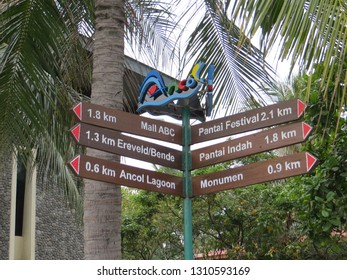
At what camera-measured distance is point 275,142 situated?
205 inches

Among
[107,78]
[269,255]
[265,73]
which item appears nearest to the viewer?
[107,78]

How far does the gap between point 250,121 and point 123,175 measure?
3.76 feet

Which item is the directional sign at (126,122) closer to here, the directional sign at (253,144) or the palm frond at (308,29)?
the directional sign at (253,144)

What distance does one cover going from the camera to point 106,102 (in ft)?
19.2

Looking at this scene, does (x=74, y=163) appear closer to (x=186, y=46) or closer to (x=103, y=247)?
(x=103, y=247)

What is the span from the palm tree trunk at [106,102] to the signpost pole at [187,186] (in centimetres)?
59

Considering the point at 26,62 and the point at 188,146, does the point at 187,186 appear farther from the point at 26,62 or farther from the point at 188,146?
the point at 26,62

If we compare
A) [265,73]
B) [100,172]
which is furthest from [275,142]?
[265,73]

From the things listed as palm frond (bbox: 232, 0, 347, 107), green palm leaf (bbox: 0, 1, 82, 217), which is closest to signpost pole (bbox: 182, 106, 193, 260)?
palm frond (bbox: 232, 0, 347, 107)

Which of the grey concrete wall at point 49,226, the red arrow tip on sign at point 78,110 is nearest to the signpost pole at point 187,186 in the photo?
the red arrow tip on sign at point 78,110

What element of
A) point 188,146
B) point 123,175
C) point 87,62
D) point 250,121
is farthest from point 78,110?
point 87,62

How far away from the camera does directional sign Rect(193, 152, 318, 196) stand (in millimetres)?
5031

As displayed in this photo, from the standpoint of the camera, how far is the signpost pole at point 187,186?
17.5 ft

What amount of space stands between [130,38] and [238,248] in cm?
666
